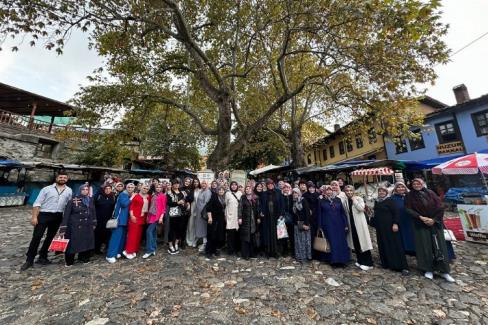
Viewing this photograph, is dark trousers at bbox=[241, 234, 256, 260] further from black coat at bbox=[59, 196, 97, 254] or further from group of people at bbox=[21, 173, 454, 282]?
black coat at bbox=[59, 196, 97, 254]

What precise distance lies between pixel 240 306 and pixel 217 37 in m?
11.2

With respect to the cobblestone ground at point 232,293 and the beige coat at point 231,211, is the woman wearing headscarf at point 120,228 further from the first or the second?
the beige coat at point 231,211

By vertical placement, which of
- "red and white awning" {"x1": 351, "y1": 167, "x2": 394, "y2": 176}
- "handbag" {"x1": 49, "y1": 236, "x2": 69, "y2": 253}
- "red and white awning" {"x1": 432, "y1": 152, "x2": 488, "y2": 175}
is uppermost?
"red and white awning" {"x1": 351, "y1": 167, "x2": 394, "y2": 176}

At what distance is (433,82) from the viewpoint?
725 centimetres

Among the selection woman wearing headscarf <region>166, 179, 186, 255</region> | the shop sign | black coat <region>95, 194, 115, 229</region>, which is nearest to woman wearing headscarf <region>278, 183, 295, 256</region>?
woman wearing headscarf <region>166, 179, 186, 255</region>

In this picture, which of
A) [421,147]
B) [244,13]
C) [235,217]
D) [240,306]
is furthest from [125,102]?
[421,147]

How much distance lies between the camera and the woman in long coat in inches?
220

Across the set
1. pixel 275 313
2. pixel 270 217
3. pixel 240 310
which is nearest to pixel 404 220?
pixel 270 217

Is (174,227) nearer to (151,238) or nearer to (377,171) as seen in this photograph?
(151,238)

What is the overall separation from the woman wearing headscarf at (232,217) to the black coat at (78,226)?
10.4ft

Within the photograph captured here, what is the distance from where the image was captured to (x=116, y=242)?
5.31 metres

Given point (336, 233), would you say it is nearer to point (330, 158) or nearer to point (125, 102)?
point (125, 102)

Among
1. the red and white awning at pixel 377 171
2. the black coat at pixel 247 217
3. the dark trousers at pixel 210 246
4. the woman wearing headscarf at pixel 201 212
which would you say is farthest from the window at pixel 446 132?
the dark trousers at pixel 210 246

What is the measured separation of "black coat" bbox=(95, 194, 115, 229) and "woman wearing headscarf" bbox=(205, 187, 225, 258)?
253 centimetres
